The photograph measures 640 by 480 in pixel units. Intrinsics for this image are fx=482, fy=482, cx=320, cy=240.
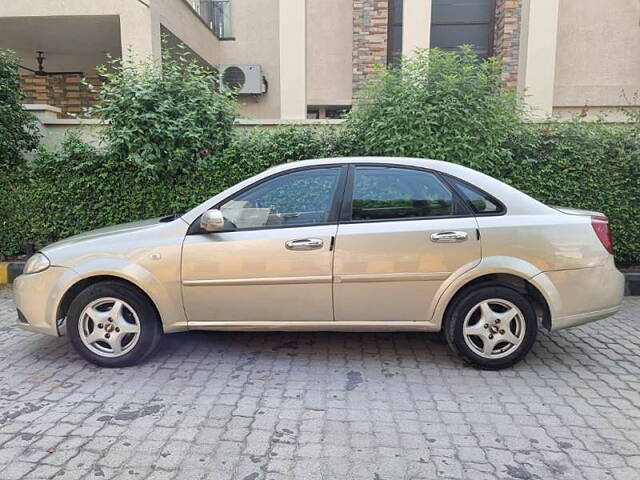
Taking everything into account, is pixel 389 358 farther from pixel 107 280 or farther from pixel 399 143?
pixel 399 143

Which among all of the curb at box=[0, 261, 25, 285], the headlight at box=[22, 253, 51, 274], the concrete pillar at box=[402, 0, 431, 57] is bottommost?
the curb at box=[0, 261, 25, 285]

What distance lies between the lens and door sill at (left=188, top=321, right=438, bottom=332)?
369 centimetres

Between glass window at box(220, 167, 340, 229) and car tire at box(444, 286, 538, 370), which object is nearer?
car tire at box(444, 286, 538, 370)

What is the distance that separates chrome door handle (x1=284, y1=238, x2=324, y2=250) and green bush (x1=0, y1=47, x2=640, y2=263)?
254 cm

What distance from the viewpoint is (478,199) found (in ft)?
12.3

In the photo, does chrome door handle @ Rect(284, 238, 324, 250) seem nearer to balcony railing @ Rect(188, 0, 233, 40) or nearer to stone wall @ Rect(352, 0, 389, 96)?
stone wall @ Rect(352, 0, 389, 96)

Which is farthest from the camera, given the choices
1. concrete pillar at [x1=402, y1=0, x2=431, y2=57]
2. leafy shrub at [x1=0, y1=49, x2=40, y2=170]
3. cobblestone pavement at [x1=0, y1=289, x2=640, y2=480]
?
concrete pillar at [x1=402, y1=0, x2=431, y2=57]

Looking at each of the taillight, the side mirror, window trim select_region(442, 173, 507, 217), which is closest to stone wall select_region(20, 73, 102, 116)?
the side mirror

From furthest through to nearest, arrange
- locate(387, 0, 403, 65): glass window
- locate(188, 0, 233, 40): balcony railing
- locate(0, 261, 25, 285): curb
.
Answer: locate(188, 0, 233, 40): balcony railing → locate(387, 0, 403, 65): glass window → locate(0, 261, 25, 285): curb

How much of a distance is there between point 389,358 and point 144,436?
1.99 meters

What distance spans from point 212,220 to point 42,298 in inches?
58.8

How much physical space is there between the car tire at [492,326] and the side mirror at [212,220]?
1865 millimetres

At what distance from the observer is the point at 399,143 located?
5691mm

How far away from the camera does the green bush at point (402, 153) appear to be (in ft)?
18.6
